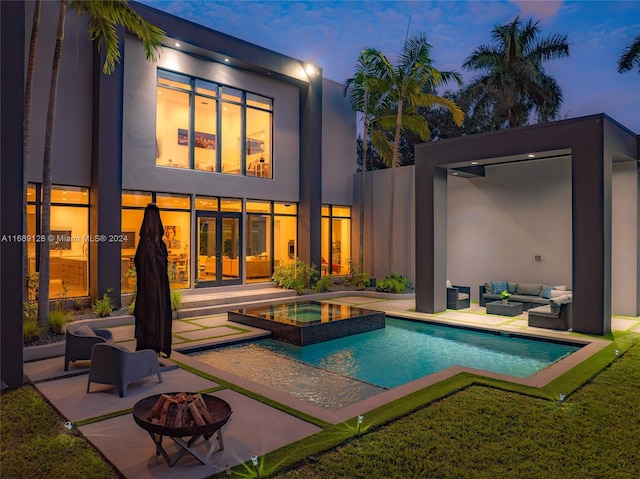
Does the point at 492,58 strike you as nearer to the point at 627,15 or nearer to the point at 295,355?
the point at 295,355

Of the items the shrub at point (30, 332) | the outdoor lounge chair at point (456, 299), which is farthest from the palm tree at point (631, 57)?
the shrub at point (30, 332)

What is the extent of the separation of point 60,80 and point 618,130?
13433 mm

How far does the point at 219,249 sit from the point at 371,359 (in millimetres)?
7685

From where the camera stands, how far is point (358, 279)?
1662cm

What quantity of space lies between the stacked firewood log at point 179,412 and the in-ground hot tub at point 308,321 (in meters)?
5.20

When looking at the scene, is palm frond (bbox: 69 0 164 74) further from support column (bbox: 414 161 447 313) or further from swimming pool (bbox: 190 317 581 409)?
support column (bbox: 414 161 447 313)

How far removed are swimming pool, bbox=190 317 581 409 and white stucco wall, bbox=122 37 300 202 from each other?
6185 mm

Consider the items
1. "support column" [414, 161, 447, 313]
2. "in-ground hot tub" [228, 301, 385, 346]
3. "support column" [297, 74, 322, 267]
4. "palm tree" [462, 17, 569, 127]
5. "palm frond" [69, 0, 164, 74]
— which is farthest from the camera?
"palm tree" [462, 17, 569, 127]

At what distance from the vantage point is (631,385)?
6273 millimetres

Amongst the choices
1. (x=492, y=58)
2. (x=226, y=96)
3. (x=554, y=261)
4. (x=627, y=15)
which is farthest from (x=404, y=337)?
(x=627, y=15)

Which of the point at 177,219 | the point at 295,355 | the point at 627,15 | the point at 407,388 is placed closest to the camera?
the point at 407,388

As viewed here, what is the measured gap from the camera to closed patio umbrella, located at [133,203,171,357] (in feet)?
20.4

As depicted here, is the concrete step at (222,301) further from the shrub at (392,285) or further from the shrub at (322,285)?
the shrub at (392,285)

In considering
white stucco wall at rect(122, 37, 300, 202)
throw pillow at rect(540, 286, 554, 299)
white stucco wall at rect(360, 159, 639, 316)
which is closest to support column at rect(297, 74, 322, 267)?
white stucco wall at rect(122, 37, 300, 202)
